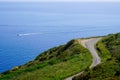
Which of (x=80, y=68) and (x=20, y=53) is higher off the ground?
(x=20, y=53)

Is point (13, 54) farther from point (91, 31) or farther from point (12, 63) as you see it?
point (91, 31)

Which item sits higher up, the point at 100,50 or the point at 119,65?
the point at 100,50

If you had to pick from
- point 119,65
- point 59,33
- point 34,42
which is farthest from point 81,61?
point 59,33

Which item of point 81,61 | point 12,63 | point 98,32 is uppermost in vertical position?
point 98,32

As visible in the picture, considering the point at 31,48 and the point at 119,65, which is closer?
the point at 119,65

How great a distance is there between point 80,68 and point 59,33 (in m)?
128

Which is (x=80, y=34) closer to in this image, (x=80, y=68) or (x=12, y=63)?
(x=12, y=63)

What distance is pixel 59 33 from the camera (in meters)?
166

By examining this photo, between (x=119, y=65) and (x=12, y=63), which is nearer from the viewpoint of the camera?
(x=119, y=65)

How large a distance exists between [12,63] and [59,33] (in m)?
72.7

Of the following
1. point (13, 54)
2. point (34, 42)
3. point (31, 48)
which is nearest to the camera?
point (13, 54)

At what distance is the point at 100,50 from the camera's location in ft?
168

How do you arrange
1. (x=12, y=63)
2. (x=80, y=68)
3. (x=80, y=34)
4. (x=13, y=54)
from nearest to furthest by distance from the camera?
1. (x=80, y=68)
2. (x=12, y=63)
3. (x=13, y=54)
4. (x=80, y=34)

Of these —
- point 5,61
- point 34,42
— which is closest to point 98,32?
point 34,42
